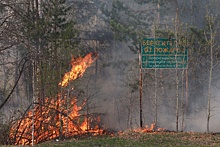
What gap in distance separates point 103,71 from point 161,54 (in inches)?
655

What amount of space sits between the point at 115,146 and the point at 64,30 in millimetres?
10438

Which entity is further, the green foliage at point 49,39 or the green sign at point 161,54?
the green sign at point 161,54

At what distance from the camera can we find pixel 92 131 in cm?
2136

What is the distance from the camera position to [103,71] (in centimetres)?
3731

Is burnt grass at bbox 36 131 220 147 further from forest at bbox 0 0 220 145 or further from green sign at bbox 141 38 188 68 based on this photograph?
green sign at bbox 141 38 188 68

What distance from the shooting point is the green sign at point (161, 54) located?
68.7ft

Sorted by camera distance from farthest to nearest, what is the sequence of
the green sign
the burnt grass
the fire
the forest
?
the green sign < the forest < the fire < the burnt grass

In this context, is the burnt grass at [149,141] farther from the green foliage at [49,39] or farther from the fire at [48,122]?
the green foliage at [49,39]

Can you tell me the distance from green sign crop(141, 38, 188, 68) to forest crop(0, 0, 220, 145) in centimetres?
13

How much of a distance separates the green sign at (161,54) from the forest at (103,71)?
0.44ft

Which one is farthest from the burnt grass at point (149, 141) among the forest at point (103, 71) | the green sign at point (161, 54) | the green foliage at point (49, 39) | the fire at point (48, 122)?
the green sign at point (161, 54)

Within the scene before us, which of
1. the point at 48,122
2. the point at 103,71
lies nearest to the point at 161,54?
the point at 48,122

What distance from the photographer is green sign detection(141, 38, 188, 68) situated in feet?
68.7

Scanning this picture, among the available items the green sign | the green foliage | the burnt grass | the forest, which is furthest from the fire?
the green sign
